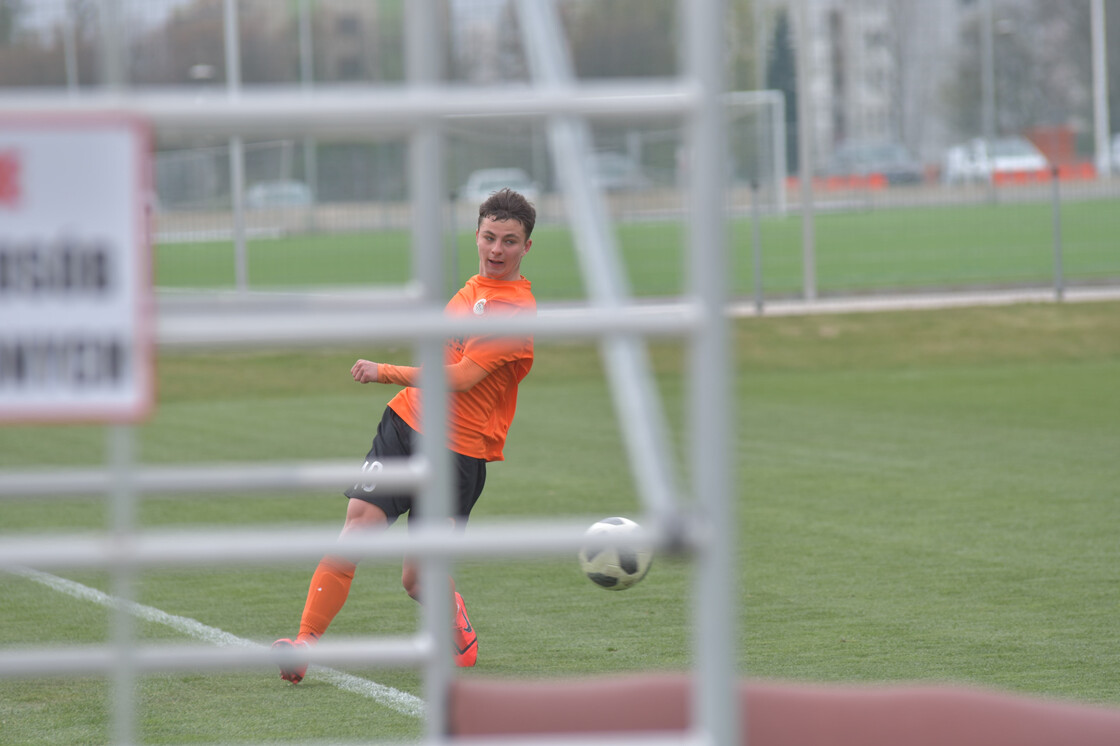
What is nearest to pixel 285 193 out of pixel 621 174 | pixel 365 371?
pixel 621 174

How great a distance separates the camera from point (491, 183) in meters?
23.4

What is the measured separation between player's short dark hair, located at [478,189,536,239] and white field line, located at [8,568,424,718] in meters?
1.81

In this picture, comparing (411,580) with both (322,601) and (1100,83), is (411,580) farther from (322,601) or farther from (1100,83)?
(1100,83)

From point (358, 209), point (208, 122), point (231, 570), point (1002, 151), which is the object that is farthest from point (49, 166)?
point (1002, 151)

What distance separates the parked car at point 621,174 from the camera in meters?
24.9

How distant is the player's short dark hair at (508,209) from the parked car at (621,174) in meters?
18.8

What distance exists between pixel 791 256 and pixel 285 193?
9.11 meters

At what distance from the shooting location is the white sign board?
1.95 m

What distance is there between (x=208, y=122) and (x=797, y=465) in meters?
9.21

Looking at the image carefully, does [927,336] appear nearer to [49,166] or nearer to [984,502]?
[984,502]

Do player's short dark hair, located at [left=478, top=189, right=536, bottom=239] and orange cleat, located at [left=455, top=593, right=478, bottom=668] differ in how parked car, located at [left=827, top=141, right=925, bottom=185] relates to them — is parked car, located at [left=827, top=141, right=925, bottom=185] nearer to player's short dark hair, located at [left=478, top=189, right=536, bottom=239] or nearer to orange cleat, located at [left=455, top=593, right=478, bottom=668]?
player's short dark hair, located at [left=478, top=189, right=536, bottom=239]

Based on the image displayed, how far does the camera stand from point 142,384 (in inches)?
77.0

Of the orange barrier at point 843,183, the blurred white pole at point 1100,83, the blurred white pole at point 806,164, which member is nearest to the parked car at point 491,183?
the blurred white pole at point 806,164

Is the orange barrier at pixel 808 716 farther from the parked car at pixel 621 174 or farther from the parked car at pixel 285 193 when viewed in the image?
the parked car at pixel 621 174
